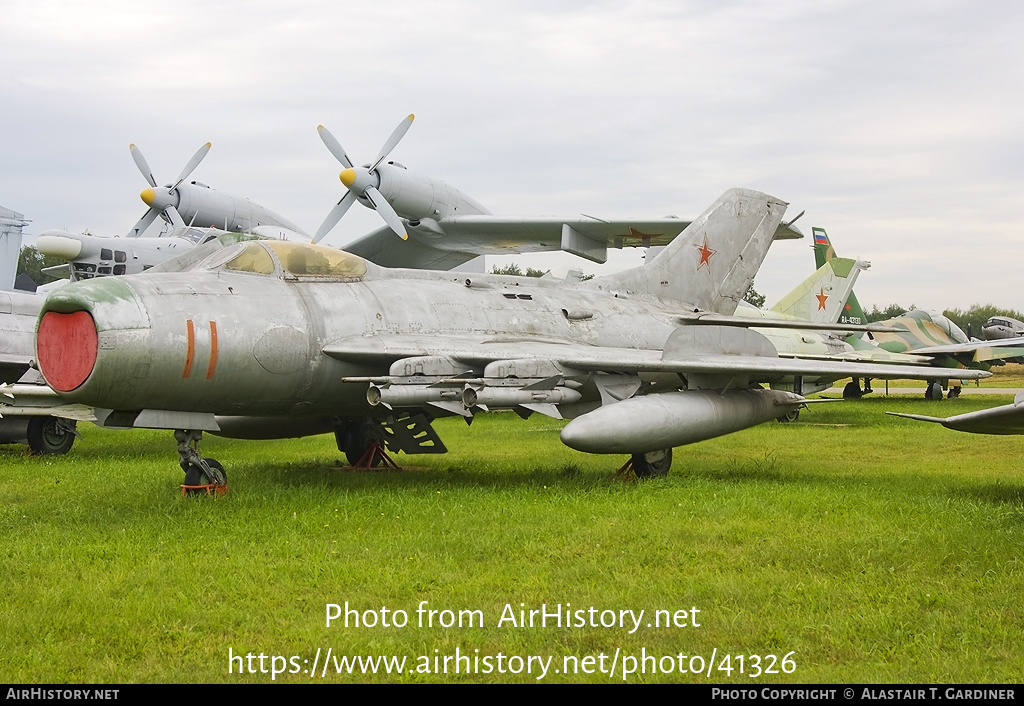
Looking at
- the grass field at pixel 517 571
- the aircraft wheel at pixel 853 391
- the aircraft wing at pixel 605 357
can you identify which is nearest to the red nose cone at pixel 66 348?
the grass field at pixel 517 571

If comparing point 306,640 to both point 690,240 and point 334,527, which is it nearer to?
point 334,527

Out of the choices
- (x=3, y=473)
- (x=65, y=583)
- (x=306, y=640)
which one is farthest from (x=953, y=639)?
(x=3, y=473)

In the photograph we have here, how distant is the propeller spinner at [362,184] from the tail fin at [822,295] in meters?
9.16

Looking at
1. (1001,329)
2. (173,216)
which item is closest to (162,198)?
(173,216)

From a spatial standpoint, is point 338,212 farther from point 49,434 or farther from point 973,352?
point 973,352

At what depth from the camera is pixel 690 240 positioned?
13.2 metres

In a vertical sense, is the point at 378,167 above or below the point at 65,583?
above

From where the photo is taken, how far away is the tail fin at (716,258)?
12953mm

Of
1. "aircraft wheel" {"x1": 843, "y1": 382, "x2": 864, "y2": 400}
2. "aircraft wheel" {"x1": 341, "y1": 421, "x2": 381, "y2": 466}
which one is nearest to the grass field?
"aircraft wheel" {"x1": 341, "y1": 421, "x2": 381, "y2": 466}

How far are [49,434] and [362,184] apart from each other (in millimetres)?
9098

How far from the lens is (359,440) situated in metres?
11.8

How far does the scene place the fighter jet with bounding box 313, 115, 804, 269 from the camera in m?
21.0

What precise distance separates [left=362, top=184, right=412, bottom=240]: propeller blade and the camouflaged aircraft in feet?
37.6
